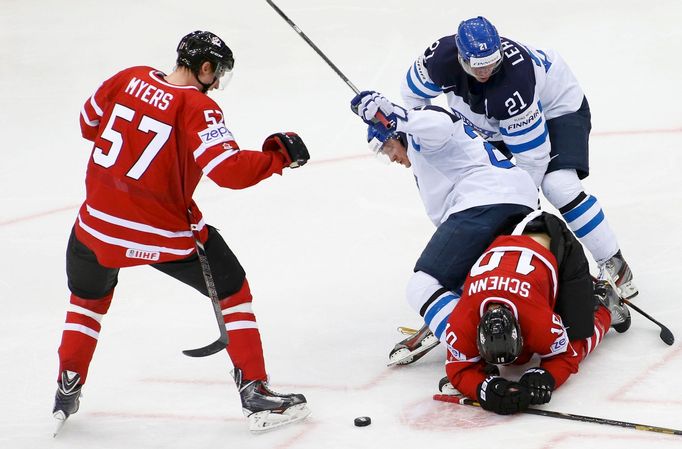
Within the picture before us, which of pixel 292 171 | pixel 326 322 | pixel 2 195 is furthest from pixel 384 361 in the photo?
pixel 2 195

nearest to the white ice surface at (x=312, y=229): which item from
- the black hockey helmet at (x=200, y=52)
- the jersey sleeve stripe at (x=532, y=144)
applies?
the jersey sleeve stripe at (x=532, y=144)

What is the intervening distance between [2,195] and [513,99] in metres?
3.33

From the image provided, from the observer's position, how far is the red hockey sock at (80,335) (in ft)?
11.6

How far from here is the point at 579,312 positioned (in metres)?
3.62

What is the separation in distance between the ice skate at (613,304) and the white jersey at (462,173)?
1.24 feet

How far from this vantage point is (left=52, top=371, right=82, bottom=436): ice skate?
3.54 m

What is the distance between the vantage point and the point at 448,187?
12.6 ft

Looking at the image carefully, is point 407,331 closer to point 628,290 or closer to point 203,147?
point 628,290

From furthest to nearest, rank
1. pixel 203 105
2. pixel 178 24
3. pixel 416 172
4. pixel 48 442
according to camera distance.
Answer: pixel 178 24 → pixel 416 172 → pixel 48 442 → pixel 203 105

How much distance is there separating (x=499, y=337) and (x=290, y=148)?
84 centimetres

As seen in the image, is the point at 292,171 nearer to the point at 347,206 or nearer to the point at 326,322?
the point at 347,206

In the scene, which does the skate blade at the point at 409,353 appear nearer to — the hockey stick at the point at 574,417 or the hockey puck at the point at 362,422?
the hockey stick at the point at 574,417

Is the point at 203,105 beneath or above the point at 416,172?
above

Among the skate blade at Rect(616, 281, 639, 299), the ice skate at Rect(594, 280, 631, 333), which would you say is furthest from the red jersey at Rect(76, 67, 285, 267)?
the skate blade at Rect(616, 281, 639, 299)
